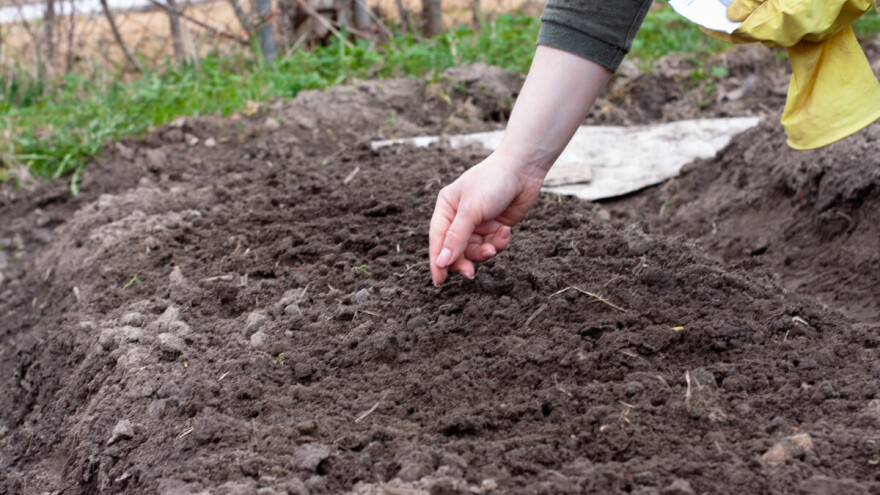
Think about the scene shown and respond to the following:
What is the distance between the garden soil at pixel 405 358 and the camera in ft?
5.01

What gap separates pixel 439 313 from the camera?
6.97ft

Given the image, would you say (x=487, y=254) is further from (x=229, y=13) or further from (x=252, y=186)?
(x=229, y=13)

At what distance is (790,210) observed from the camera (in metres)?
3.17

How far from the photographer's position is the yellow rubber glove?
5.39 feet

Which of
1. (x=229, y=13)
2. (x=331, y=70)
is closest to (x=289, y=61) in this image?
(x=331, y=70)

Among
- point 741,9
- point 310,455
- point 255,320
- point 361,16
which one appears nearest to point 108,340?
point 255,320

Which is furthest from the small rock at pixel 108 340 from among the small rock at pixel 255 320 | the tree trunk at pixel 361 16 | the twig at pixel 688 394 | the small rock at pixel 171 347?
the tree trunk at pixel 361 16

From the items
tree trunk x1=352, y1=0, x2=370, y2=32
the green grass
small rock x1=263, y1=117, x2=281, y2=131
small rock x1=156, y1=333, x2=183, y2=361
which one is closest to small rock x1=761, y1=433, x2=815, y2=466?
small rock x1=156, y1=333, x2=183, y2=361

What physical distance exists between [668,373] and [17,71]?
6062 millimetres

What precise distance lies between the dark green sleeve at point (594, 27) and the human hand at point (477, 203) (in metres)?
0.32

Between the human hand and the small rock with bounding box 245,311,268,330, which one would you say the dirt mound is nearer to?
the human hand

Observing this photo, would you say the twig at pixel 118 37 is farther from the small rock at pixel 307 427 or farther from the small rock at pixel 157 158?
the small rock at pixel 307 427

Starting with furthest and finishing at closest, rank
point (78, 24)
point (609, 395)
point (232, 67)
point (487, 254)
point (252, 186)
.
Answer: point (78, 24), point (232, 67), point (252, 186), point (487, 254), point (609, 395)

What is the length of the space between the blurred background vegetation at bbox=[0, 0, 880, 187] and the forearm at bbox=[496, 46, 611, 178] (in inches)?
125
